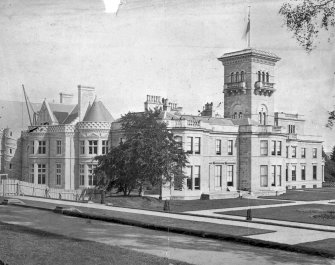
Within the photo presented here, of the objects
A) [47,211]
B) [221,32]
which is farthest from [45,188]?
[221,32]

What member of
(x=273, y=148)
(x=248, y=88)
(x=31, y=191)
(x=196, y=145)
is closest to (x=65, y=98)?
(x=31, y=191)

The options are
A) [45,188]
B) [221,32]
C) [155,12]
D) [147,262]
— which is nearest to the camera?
[147,262]

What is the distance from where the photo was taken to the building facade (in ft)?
108

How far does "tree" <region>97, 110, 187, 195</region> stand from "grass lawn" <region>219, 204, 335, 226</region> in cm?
510

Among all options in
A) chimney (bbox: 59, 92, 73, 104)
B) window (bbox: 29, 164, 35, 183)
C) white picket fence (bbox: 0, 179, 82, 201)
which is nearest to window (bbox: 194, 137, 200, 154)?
white picket fence (bbox: 0, 179, 82, 201)

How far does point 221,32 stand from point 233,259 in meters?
7.57

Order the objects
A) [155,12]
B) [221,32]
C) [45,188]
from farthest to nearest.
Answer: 1. [45,188]
2. [155,12]
3. [221,32]

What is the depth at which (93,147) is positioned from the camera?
31406mm

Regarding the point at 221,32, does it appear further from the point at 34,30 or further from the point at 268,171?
the point at 268,171

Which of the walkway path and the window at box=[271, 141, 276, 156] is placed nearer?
the walkway path

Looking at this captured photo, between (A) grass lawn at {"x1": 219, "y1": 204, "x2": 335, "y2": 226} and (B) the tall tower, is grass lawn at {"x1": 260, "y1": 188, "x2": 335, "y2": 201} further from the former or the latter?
(B) the tall tower

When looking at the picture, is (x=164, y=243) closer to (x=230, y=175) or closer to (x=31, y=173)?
(x=31, y=173)

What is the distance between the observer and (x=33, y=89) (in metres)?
19.5

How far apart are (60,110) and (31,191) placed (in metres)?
7.43
